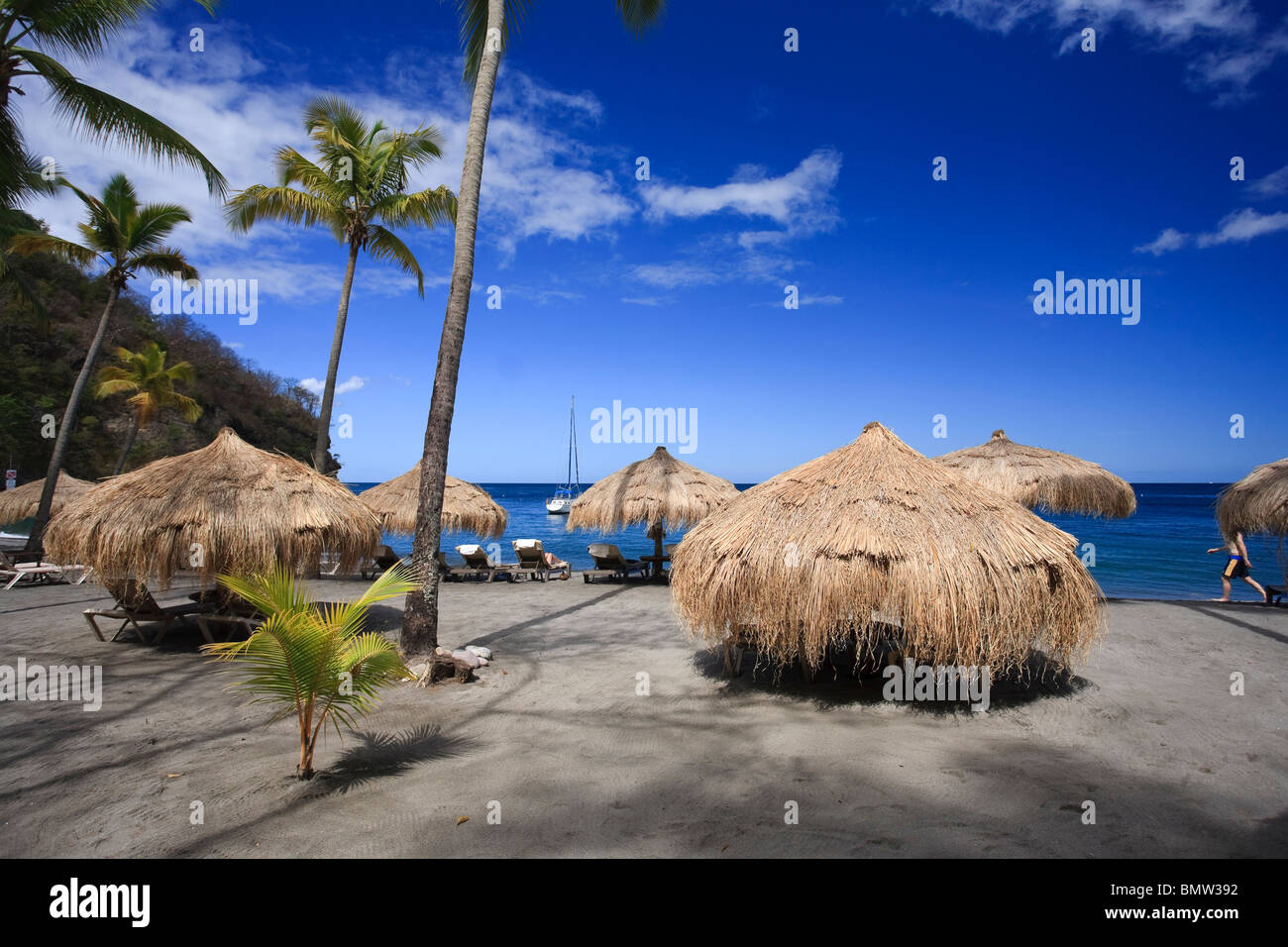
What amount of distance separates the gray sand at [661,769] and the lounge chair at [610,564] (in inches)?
293

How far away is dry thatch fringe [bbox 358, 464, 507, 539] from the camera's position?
16.3 metres

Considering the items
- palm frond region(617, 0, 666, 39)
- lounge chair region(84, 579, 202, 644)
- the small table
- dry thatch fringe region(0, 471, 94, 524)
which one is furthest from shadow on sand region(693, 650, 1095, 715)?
dry thatch fringe region(0, 471, 94, 524)

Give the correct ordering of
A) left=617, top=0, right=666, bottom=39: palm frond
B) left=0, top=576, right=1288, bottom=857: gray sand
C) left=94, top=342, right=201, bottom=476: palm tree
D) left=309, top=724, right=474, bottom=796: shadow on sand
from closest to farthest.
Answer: left=0, top=576, right=1288, bottom=857: gray sand → left=309, top=724, right=474, bottom=796: shadow on sand → left=617, top=0, right=666, bottom=39: palm frond → left=94, top=342, right=201, bottom=476: palm tree

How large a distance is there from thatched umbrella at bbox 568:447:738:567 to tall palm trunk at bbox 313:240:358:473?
17.7 feet

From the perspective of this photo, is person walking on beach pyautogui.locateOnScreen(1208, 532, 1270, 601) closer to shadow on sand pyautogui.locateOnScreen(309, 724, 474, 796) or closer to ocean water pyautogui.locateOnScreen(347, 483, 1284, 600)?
ocean water pyautogui.locateOnScreen(347, 483, 1284, 600)

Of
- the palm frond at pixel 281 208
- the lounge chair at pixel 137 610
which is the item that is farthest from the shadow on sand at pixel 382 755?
the palm frond at pixel 281 208

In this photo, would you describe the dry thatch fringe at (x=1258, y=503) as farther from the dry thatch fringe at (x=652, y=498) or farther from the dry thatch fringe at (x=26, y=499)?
the dry thatch fringe at (x=26, y=499)

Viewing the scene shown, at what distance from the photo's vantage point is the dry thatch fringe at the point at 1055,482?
12.3m

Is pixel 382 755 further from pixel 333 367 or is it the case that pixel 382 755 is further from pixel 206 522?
pixel 333 367

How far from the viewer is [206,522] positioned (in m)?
7.95

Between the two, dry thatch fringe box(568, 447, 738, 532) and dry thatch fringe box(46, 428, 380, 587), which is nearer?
dry thatch fringe box(46, 428, 380, 587)

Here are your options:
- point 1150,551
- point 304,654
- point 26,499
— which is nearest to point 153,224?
point 26,499

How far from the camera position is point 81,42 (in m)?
8.98

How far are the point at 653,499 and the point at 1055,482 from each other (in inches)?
322
